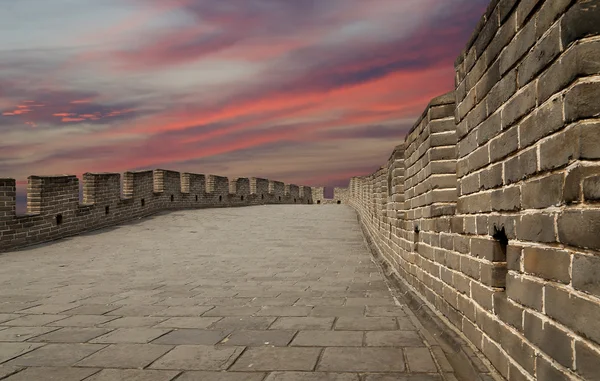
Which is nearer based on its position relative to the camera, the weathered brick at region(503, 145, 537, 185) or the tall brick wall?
the tall brick wall

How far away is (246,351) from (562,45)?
2850 millimetres

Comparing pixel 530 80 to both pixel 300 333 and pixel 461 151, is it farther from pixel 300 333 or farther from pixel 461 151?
pixel 300 333

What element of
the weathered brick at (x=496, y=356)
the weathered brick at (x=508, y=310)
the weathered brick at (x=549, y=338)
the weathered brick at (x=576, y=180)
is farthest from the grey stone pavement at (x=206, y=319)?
the weathered brick at (x=576, y=180)

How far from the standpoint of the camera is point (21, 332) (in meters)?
4.33

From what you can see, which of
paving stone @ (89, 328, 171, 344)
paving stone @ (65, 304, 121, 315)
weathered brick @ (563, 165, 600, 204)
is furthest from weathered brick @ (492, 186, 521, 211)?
paving stone @ (65, 304, 121, 315)

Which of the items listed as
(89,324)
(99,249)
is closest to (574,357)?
(89,324)

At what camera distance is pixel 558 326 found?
6.30 feet

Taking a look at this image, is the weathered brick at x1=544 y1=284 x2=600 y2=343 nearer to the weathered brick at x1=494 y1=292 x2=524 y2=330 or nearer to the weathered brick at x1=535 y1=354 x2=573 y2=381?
the weathered brick at x1=535 y1=354 x2=573 y2=381

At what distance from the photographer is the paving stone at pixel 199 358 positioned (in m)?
3.32

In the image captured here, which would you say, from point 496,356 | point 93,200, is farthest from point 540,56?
point 93,200

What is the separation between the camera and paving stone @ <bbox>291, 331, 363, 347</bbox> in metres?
3.80

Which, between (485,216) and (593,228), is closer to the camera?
(593,228)

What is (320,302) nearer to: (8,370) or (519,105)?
(8,370)

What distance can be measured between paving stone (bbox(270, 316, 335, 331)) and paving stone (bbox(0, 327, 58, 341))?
6.64 feet
